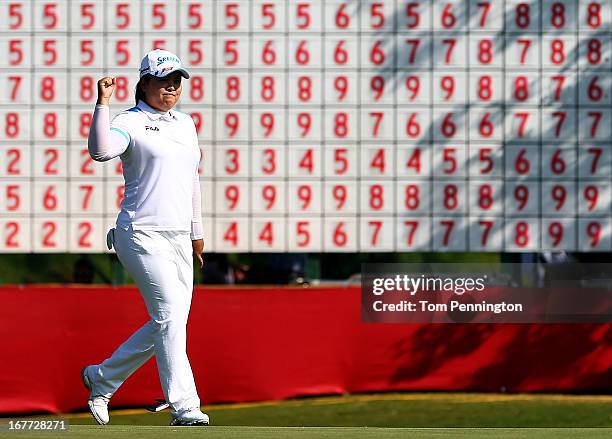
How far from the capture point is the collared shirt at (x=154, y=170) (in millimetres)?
6625

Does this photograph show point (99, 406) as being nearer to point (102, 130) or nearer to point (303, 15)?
point (102, 130)

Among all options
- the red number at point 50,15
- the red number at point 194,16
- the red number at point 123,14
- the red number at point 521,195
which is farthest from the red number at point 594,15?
the red number at point 50,15

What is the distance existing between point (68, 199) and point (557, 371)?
171 inches

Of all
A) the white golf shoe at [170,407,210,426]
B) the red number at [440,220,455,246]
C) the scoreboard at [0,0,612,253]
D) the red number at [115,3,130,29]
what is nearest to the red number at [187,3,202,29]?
the scoreboard at [0,0,612,253]

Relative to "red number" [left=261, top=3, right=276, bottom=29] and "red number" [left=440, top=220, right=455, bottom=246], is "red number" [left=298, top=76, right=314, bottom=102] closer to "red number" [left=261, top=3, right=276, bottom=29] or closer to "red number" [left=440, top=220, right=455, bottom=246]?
"red number" [left=261, top=3, right=276, bottom=29]

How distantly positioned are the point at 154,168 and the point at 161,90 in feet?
1.26

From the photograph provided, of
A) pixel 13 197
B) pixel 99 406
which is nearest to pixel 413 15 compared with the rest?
pixel 13 197

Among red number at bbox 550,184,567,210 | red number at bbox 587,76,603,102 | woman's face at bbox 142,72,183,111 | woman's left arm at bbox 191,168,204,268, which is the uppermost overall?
red number at bbox 587,76,603,102

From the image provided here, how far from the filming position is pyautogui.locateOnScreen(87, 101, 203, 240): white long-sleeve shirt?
6.62 m

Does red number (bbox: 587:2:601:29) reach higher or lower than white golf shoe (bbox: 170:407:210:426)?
higher

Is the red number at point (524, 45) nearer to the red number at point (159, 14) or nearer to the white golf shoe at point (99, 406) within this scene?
the red number at point (159, 14)

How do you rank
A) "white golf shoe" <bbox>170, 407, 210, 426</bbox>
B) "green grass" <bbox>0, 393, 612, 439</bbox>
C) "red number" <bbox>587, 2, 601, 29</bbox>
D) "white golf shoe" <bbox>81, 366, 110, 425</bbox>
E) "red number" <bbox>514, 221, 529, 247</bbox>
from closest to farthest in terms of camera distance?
1. "white golf shoe" <bbox>170, 407, 210, 426</bbox>
2. "white golf shoe" <bbox>81, 366, 110, 425</bbox>
3. "green grass" <bbox>0, 393, 612, 439</bbox>
4. "red number" <bbox>514, 221, 529, 247</bbox>
5. "red number" <bbox>587, 2, 601, 29</bbox>

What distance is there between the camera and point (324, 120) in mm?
11641

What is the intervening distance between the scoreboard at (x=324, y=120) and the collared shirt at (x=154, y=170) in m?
4.86
